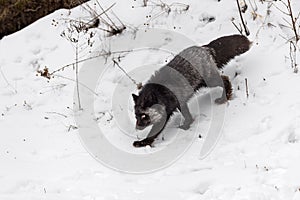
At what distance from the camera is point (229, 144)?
5680 millimetres

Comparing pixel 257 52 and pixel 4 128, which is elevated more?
pixel 257 52

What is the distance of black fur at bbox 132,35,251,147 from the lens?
6.23 m

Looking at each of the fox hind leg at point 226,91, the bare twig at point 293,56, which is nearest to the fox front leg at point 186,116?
the fox hind leg at point 226,91

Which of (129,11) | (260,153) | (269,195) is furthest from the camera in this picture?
(129,11)

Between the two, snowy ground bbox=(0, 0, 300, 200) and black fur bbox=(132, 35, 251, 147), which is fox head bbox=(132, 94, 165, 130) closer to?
black fur bbox=(132, 35, 251, 147)

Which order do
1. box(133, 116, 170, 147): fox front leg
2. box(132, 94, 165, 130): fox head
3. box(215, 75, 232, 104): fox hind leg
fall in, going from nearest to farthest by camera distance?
box(132, 94, 165, 130): fox head → box(133, 116, 170, 147): fox front leg → box(215, 75, 232, 104): fox hind leg

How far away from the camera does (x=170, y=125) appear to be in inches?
261

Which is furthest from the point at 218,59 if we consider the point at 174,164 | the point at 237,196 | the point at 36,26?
the point at 36,26

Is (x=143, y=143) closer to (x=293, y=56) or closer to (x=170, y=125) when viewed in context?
(x=170, y=125)

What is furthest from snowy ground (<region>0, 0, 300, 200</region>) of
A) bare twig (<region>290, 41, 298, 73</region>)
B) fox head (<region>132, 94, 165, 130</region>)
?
fox head (<region>132, 94, 165, 130</region>)

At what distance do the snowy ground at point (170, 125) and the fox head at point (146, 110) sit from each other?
336 mm

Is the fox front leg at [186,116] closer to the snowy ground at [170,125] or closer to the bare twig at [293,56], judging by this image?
the snowy ground at [170,125]

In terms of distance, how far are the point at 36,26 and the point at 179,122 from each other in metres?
3.97

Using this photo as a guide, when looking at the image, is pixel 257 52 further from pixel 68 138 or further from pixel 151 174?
pixel 68 138
